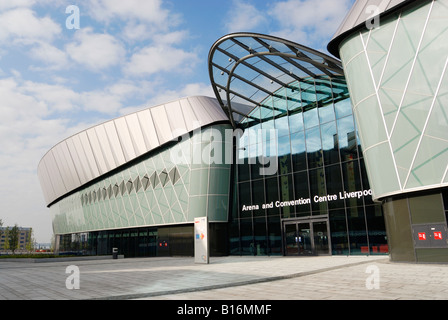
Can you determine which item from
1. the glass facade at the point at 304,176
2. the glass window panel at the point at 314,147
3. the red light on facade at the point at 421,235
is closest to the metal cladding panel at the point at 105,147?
the glass facade at the point at 304,176

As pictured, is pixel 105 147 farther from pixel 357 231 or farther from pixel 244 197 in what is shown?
pixel 357 231

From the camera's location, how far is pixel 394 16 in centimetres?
1506

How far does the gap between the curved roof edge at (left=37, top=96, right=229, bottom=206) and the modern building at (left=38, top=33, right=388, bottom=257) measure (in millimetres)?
119

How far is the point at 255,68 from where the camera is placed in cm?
2428

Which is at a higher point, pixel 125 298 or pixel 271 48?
pixel 271 48

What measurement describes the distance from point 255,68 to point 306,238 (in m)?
12.2

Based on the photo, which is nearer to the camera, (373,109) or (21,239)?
(373,109)

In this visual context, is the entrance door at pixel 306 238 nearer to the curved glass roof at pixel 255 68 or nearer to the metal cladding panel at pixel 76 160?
the curved glass roof at pixel 255 68

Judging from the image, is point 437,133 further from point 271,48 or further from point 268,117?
point 268,117

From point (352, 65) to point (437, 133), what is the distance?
5236mm

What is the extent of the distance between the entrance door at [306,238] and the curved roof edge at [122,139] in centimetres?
1075

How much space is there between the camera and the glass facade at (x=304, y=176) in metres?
21.4
